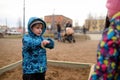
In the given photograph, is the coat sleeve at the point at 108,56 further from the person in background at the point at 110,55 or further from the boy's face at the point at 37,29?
the boy's face at the point at 37,29

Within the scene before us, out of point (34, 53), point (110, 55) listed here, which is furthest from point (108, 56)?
point (34, 53)

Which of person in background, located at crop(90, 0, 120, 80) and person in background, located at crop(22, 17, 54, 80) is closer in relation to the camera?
person in background, located at crop(90, 0, 120, 80)

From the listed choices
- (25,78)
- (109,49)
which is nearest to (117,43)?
(109,49)

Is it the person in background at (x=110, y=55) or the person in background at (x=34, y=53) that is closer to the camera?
the person in background at (x=110, y=55)

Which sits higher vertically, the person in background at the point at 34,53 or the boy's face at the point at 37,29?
the boy's face at the point at 37,29

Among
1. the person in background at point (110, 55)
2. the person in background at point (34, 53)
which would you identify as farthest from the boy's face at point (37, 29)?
the person in background at point (110, 55)

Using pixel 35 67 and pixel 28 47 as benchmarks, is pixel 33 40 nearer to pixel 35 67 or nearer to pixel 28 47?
pixel 28 47

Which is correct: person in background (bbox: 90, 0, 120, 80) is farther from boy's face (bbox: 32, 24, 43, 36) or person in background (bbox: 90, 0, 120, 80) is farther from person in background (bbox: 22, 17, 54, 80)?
boy's face (bbox: 32, 24, 43, 36)

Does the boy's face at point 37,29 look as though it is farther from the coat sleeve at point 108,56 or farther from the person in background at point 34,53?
the coat sleeve at point 108,56

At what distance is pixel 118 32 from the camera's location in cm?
128

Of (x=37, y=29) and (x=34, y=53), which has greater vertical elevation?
(x=37, y=29)

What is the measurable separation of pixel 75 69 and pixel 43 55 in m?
2.80

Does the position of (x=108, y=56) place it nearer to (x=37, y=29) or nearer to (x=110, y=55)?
(x=110, y=55)

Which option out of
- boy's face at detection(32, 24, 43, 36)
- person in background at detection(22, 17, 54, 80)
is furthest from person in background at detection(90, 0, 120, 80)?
boy's face at detection(32, 24, 43, 36)
